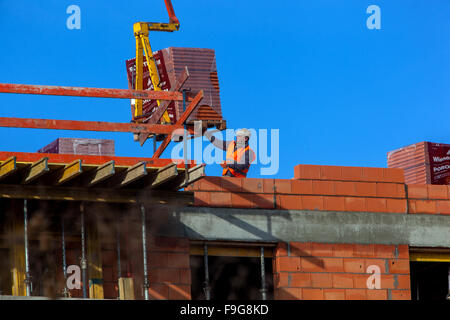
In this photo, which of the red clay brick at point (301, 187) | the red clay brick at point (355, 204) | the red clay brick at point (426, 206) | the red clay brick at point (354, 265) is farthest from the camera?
the red clay brick at point (426, 206)

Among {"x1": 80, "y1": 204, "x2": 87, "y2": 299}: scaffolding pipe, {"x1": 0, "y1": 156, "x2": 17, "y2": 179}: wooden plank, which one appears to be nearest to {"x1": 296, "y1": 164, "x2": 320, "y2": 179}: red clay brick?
{"x1": 80, "y1": 204, "x2": 87, "y2": 299}: scaffolding pipe

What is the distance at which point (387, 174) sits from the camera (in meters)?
20.9

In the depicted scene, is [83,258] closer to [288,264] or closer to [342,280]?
[288,264]

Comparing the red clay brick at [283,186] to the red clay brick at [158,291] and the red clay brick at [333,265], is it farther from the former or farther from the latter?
the red clay brick at [158,291]

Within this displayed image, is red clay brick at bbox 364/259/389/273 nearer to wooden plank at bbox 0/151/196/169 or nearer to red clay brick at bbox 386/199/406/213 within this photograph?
red clay brick at bbox 386/199/406/213

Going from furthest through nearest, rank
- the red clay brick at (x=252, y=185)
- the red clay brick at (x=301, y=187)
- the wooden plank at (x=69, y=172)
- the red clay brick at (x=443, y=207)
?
the red clay brick at (x=443, y=207) → the red clay brick at (x=301, y=187) → the red clay brick at (x=252, y=185) → the wooden plank at (x=69, y=172)

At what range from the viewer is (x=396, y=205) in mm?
20703

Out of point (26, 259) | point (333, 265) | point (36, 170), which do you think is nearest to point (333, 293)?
point (333, 265)

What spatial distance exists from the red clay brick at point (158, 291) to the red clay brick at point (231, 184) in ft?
7.69

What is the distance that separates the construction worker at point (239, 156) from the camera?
817 inches

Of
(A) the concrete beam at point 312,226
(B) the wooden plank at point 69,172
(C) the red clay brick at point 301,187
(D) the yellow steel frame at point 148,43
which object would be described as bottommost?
(A) the concrete beam at point 312,226

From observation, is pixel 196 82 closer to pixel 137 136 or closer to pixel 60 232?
pixel 137 136

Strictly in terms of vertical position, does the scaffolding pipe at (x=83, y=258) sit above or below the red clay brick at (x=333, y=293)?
above

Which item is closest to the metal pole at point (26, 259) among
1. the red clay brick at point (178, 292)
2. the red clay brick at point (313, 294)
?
Result: the red clay brick at point (178, 292)
